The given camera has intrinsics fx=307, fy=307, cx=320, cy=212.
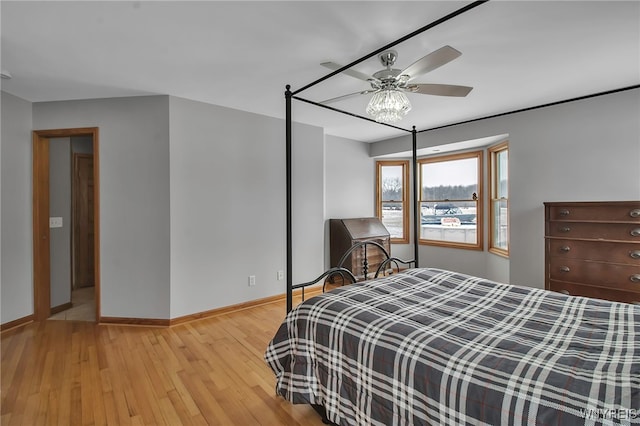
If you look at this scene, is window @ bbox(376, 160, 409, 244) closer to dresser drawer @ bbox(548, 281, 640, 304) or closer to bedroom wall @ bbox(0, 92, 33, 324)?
dresser drawer @ bbox(548, 281, 640, 304)

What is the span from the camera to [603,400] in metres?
0.92

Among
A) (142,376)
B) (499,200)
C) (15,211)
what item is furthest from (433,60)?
(15,211)

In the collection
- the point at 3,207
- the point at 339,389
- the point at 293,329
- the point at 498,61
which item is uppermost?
the point at 498,61

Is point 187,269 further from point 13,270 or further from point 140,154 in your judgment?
point 13,270

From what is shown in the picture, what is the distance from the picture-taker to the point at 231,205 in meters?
3.68

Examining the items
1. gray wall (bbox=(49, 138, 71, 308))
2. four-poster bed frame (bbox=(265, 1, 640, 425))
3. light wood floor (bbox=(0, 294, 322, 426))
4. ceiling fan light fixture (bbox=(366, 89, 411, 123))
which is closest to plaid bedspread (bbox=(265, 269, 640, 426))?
four-poster bed frame (bbox=(265, 1, 640, 425))

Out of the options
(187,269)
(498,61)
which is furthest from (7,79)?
(498,61)

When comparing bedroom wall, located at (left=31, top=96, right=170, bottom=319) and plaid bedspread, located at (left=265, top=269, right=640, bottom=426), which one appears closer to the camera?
plaid bedspread, located at (left=265, top=269, right=640, bottom=426)

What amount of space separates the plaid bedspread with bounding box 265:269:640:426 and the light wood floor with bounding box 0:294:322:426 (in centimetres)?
41

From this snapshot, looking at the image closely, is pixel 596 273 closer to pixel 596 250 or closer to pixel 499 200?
pixel 596 250

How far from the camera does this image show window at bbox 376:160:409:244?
218 inches

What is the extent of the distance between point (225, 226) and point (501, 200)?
3738 mm

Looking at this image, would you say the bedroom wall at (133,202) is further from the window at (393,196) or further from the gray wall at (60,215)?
the window at (393,196)

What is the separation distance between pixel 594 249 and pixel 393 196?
10.1ft
